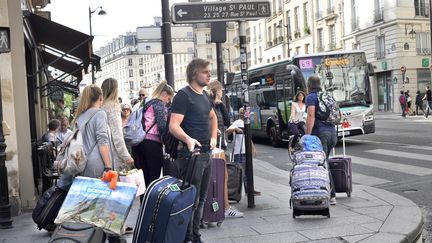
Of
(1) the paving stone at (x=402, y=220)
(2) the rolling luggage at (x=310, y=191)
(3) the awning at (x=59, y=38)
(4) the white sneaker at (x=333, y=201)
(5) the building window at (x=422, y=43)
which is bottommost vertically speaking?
(1) the paving stone at (x=402, y=220)

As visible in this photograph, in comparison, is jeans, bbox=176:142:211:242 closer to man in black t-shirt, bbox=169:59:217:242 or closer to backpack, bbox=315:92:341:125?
man in black t-shirt, bbox=169:59:217:242

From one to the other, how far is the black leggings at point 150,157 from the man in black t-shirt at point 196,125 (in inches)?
62.4

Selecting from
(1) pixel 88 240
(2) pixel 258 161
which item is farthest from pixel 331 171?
(2) pixel 258 161

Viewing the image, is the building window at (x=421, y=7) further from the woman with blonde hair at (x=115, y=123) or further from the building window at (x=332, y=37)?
the woman with blonde hair at (x=115, y=123)

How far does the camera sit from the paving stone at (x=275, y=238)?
5504 mm

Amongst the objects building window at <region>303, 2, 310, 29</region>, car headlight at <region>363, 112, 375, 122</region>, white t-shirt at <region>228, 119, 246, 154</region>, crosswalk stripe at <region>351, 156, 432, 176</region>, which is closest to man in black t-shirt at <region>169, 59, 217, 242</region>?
white t-shirt at <region>228, 119, 246, 154</region>

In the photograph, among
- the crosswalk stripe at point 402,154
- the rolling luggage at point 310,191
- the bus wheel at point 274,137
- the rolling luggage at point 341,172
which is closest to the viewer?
the rolling luggage at point 310,191

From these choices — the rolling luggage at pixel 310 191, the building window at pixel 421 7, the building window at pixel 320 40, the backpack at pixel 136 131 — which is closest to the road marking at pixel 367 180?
the rolling luggage at pixel 310 191

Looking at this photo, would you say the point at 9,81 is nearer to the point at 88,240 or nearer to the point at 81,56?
the point at 88,240

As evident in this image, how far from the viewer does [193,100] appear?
502cm

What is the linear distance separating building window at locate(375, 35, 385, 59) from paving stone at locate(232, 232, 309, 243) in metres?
36.1

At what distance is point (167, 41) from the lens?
907 centimetres

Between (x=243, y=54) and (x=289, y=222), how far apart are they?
234 cm

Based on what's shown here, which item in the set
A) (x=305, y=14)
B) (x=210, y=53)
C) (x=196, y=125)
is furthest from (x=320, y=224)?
(x=210, y=53)
